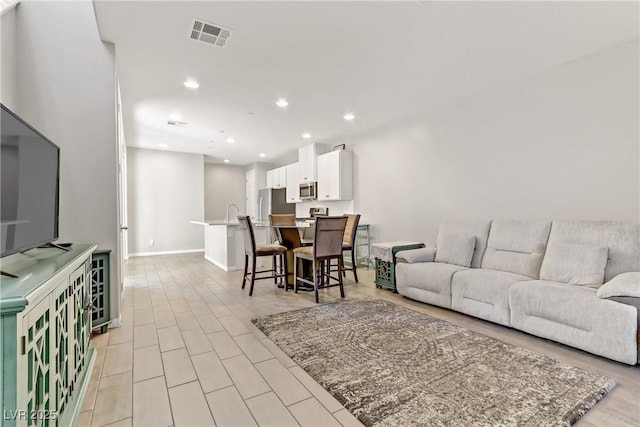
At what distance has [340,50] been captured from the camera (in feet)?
9.21

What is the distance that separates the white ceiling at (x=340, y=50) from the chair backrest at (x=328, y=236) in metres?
1.62

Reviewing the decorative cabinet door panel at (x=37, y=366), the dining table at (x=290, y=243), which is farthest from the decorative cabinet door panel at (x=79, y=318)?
the dining table at (x=290, y=243)

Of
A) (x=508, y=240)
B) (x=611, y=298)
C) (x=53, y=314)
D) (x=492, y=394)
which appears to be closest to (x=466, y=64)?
(x=508, y=240)

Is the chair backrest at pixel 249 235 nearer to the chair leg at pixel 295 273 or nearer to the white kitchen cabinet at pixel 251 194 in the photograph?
the chair leg at pixel 295 273

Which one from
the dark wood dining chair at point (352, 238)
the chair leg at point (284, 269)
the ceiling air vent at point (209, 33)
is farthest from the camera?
the dark wood dining chair at point (352, 238)

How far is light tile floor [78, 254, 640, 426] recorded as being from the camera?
160 centimetres

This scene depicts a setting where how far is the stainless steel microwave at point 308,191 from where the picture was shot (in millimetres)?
6500

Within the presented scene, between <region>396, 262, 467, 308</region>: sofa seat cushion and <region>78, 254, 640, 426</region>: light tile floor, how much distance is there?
0.38 feet

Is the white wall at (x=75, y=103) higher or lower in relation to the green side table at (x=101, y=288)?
higher

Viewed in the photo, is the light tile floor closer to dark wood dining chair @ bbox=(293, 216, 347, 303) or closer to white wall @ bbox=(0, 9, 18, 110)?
dark wood dining chair @ bbox=(293, 216, 347, 303)

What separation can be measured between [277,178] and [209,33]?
5.51 metres

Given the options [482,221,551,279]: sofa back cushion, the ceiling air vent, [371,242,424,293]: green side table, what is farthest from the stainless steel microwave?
the ceiling air vent

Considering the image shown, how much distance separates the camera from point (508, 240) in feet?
10.7

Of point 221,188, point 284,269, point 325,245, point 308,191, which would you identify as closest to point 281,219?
point 284,269
